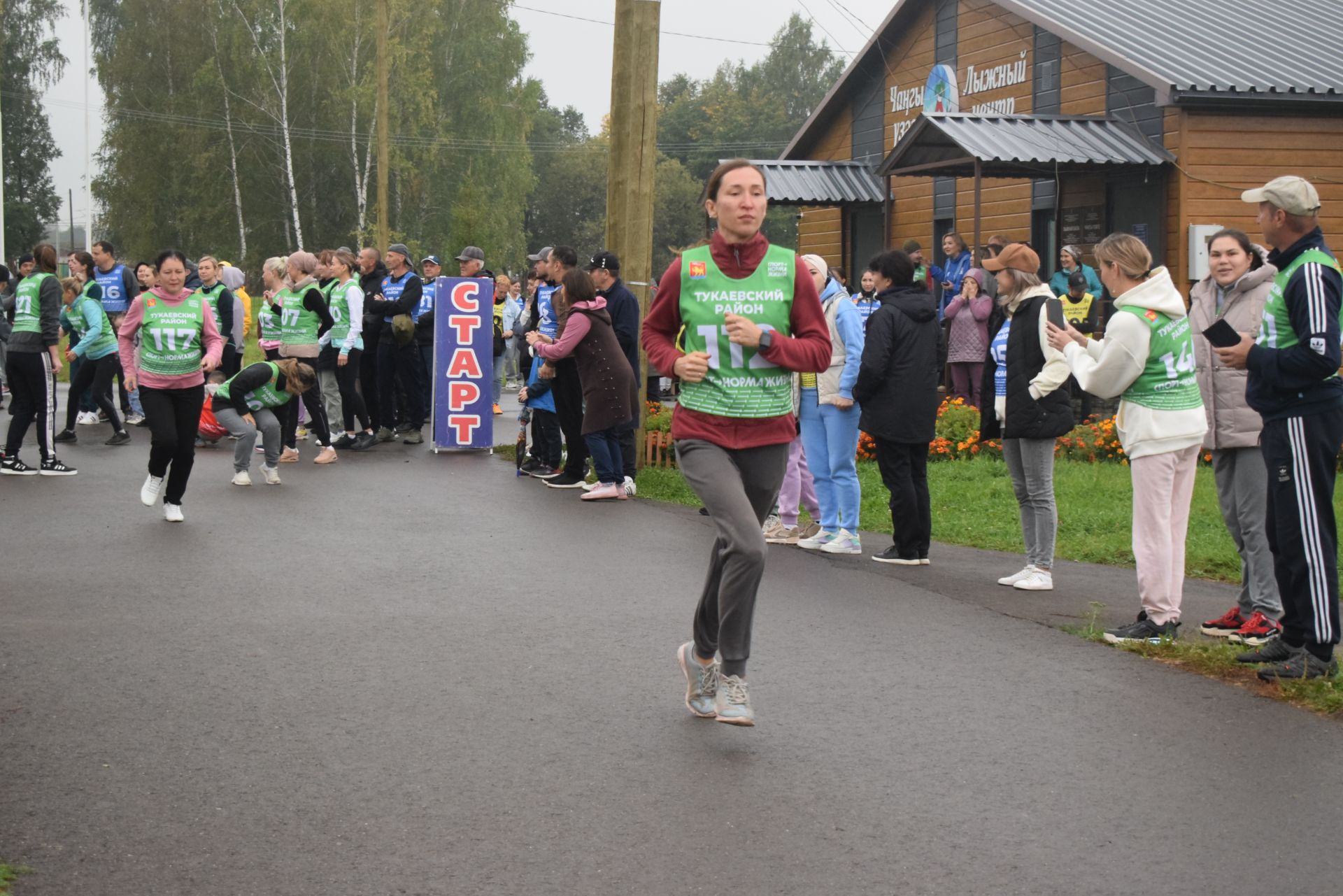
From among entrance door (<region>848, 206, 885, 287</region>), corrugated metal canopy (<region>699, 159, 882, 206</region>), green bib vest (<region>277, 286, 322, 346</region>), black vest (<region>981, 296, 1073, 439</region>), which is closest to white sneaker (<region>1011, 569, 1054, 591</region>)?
black vest (<region>981, 296, 1073, 439</region>)

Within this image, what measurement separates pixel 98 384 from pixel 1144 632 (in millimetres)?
12695

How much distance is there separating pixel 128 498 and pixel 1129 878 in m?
9.90

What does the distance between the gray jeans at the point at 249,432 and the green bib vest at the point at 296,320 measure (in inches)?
76.7

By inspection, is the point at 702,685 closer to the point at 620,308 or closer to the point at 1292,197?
the point at 1292,197

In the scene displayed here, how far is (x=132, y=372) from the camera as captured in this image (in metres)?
11.9

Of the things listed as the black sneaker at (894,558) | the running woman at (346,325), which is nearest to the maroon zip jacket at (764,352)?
the black sneaker at (894,558)

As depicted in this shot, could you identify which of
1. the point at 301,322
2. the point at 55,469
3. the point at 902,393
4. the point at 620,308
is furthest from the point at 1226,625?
the point at 55,469

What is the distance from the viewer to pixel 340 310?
16047 millimetres

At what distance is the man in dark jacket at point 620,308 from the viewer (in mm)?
13164

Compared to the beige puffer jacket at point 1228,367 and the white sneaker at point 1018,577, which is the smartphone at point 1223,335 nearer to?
the beige puffer jacket at point 1228,367

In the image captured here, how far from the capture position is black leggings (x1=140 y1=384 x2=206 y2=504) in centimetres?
1122

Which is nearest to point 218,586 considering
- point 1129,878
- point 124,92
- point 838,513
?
point 838,513

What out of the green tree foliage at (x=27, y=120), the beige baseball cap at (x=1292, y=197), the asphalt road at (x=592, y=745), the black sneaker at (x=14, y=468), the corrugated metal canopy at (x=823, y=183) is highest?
the green tree foliage at (x=27, y=120)

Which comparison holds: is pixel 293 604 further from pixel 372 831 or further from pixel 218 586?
pixel 372 831
